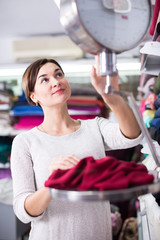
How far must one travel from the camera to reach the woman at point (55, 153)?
0.85 metres

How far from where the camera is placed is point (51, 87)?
871 mm

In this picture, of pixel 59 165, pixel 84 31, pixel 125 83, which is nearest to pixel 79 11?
pixel 84 31

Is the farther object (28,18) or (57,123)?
(28,18)

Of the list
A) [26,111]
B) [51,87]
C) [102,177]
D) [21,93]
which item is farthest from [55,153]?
[21,93]

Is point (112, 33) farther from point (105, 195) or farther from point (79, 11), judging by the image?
point (105, 195)

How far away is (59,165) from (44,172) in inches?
11.0

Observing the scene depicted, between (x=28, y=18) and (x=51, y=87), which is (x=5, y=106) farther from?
(x=51, y=87)

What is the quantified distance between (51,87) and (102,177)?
0.45 m

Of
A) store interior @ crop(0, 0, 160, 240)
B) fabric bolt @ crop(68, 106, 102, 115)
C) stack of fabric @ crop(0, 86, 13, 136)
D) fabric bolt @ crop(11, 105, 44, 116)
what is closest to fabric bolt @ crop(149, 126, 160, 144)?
store interior @ crop(0, 0, 160, 240)

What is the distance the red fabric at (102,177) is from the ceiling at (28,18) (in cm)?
143

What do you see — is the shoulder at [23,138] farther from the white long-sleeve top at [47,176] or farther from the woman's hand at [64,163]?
the woman's hand at [64,163]

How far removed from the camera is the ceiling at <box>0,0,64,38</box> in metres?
1.74

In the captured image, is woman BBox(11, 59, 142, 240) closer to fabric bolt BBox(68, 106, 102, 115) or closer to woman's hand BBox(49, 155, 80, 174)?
woman's hand BBox(49, 155, 80, 174)

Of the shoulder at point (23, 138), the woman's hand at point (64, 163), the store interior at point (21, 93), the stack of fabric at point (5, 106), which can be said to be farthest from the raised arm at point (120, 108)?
the stack of fabric at point (5, 106)
